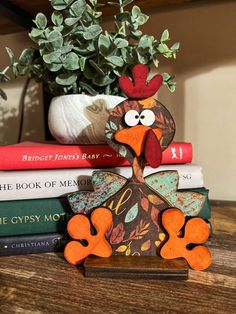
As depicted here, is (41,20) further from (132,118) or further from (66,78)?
(132,118)

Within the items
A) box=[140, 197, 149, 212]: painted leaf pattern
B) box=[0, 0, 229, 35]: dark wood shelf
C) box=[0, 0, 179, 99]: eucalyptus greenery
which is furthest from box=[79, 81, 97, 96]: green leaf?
box=[0, 0, 229, 35]: dark wood shelf

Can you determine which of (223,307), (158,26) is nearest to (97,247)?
(223,307)

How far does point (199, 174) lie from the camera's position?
0.50m

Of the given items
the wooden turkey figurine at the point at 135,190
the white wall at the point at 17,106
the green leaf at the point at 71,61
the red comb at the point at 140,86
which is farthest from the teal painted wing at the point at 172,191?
the white wall at the point at 17,106

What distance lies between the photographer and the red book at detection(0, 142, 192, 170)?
467 mm

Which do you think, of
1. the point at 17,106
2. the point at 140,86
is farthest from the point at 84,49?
the point at 17,106

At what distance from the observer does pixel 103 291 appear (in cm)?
35

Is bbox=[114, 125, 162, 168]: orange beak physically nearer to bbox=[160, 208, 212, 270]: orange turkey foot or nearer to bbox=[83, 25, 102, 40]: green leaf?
bbox=[160, 208, 212, 270]: orange turkey foot

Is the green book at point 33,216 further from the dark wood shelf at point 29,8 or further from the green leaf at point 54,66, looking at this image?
the dark wood shelf at point 29,8

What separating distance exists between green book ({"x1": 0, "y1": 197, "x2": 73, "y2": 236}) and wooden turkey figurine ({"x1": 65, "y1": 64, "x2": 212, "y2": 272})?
66 millimetres

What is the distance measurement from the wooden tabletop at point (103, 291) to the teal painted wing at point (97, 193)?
0.09 metres

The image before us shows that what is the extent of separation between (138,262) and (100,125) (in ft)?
0.79

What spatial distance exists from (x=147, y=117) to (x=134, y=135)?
0.03 meters

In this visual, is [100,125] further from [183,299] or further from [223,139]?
[223,139]
